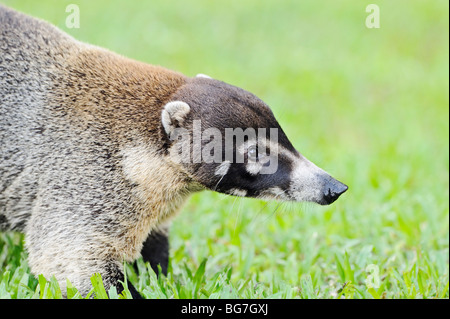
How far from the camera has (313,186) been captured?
160 inches

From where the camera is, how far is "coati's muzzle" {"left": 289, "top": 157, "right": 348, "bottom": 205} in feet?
13.3

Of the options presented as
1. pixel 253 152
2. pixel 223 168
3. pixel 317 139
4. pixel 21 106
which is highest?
pixel 317 139

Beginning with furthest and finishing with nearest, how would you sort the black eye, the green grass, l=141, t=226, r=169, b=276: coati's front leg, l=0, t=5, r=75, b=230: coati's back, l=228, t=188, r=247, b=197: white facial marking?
l=141, t=226, r=169, b=276: coati's front leg < the green grass < l=0, t=5, r=75, b=230: coati's back < l=228, t=188, r=247, b=197: white facial marking < the black eye

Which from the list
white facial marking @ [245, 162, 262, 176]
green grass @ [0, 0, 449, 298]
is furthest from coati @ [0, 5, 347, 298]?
green grass @ [0, 0, 449, 298]

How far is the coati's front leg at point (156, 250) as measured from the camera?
4.83m

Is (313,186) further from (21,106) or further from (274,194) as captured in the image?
(21,106)

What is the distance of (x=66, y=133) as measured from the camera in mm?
4273

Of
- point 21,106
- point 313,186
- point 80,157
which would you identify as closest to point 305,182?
point 313,186

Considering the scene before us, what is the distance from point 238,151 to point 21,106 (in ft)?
5.43

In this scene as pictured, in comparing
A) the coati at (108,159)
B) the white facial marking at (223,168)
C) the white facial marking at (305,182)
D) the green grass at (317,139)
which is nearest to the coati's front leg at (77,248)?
the coati at (108,159)

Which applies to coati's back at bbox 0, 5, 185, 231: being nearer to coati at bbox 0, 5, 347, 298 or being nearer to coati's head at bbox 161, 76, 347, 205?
coati at bbox 0, 5, 347, 298

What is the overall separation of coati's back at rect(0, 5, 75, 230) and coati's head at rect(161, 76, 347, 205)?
0.98 metres
